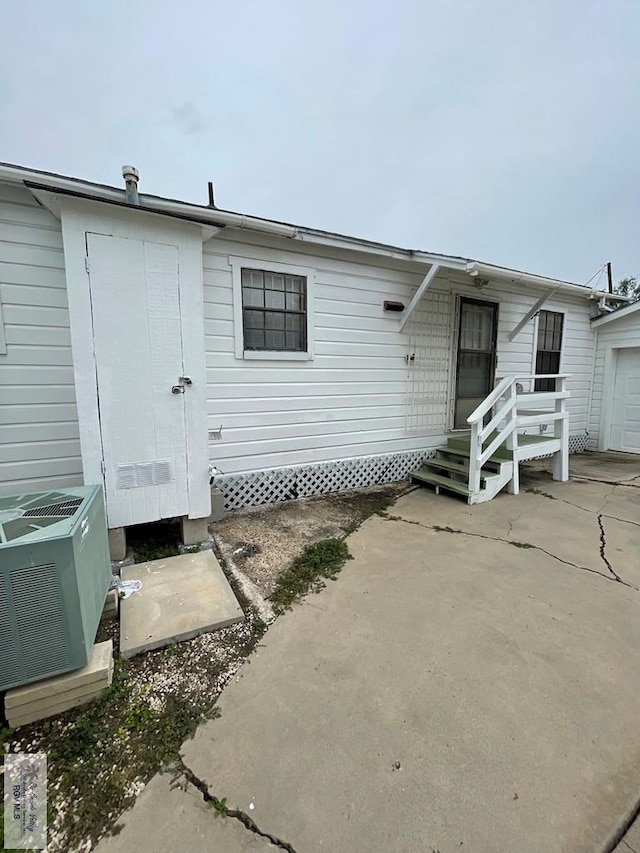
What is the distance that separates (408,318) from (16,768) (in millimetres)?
5052

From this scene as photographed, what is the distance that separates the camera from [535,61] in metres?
5.99

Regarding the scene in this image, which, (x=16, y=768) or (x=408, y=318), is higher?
(x=408, y=318)

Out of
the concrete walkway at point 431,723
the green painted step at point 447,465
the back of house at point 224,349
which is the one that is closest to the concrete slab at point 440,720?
the concrete walkway at point 431,723

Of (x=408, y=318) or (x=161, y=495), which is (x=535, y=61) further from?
(x=161, y=495)

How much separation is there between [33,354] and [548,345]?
7.65 m

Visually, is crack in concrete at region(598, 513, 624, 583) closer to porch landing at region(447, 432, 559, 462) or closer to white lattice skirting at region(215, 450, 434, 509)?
porch landing at region(447, 432, 559, 462)

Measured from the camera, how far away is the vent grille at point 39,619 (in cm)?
151

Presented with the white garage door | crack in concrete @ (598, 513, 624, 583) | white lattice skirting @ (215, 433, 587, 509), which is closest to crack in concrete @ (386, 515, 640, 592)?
crack in concrete @ (598, 513, 624, 583)

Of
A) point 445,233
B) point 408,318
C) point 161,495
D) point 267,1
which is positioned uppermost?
point 267,1

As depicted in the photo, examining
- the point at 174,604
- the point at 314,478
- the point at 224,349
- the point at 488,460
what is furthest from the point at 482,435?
the point at 174,604

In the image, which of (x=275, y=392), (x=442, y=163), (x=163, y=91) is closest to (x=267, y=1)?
(x=163, y=91)

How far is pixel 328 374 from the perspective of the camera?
4.57 metres

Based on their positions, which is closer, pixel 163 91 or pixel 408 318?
pixel 408 318

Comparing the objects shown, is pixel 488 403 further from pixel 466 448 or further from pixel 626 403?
pixel 626 403
